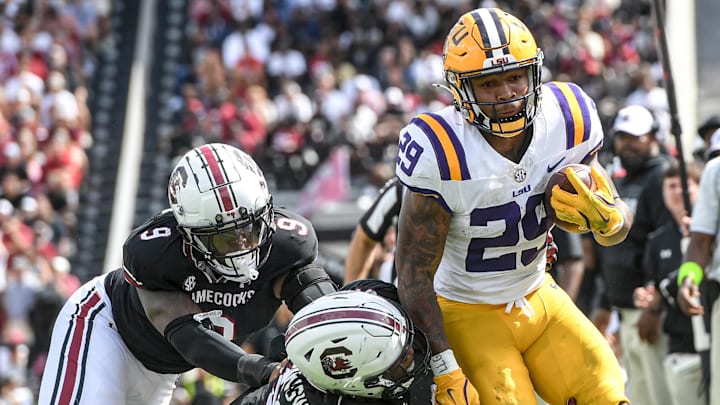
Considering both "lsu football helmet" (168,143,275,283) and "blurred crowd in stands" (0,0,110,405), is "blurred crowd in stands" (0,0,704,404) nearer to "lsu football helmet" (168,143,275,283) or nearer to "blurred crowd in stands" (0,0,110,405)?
"blurred crowd in stands" (0,0,110,405)

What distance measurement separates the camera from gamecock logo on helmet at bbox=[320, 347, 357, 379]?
3750 millimetres

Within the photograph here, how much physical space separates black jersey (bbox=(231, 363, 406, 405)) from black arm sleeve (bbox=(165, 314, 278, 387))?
0.09 m

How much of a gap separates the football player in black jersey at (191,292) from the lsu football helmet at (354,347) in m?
0.23

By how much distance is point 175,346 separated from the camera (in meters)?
4.39

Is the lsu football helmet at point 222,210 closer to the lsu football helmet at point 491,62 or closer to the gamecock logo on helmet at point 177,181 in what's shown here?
the gamecock logo on helmet at point 177,181

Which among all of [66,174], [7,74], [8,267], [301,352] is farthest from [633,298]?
[7,74]

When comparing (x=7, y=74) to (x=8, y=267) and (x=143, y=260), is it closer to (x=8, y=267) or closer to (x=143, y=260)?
(x=8, y=267)

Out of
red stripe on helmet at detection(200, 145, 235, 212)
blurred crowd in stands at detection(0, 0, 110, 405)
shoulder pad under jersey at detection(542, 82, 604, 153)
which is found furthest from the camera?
blurred crowd in stands at detection(0, 0, 110, 405)

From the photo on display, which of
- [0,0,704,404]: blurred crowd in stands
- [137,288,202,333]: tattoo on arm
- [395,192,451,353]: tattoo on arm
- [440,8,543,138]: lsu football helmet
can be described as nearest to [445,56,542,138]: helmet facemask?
[440,8,543,138]: lsu football helmet

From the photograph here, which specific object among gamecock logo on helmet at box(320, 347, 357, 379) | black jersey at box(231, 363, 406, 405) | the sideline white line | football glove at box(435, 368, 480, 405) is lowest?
the sideline white line

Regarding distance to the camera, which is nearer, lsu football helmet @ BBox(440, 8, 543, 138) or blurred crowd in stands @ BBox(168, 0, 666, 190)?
lsu football helmet @ BBox(440, 8, 543, 138)

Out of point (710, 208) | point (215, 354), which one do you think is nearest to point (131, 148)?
point (710, 208)

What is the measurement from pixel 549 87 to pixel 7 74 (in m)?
12.6

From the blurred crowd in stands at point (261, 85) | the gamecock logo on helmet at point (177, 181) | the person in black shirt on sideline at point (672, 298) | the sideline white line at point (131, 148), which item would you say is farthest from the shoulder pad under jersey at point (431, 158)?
the sideline white line at point (131, 148)
